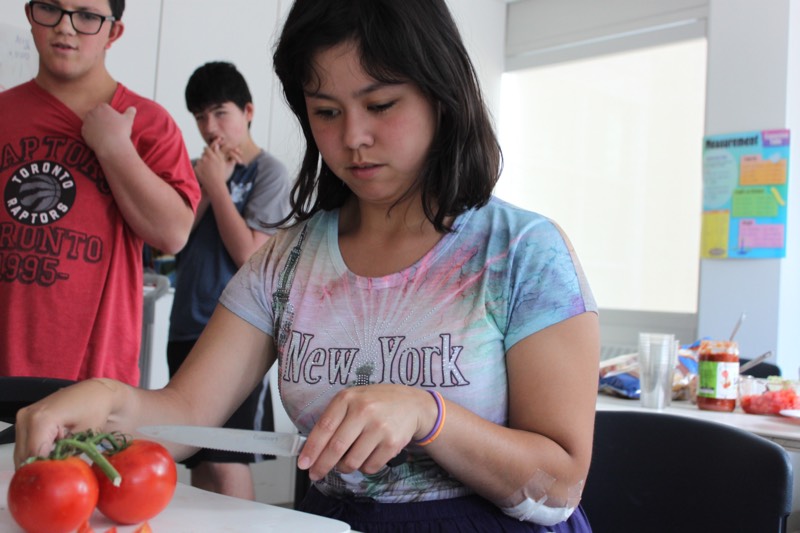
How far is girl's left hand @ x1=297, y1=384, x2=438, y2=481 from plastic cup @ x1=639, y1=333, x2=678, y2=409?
4.64ft

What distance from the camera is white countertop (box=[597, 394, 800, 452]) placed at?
5.57ft

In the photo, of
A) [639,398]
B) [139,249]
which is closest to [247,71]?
[139,249]

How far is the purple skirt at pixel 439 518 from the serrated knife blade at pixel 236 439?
195 millimetres

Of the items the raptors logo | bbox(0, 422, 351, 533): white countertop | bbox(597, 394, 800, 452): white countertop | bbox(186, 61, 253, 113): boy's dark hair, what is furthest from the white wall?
bbox(0, 422, 351, 533): white countertop

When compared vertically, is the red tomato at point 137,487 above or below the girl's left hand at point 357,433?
below

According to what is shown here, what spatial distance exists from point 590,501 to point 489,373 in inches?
20.2

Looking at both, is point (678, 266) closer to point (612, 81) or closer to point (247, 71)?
point (612, 81)

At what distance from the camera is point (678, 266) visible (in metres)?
4.41

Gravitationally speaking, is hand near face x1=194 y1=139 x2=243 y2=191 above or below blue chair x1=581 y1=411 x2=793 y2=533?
above

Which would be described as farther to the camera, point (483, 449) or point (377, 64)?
point (377, 64)

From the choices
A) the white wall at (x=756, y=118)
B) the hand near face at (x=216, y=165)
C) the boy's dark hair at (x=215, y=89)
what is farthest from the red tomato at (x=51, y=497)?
the white wall at (x=756, y=118)

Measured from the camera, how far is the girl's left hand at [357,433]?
2.48ft

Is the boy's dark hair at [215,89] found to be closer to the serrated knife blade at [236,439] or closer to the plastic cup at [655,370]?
the plastic cup at [655,370]

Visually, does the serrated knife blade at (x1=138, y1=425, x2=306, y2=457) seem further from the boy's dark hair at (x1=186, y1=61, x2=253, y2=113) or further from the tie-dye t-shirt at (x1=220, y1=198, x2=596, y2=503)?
the boy's dark hair at (x1=186, y1=61, x2=253, y2=113)
